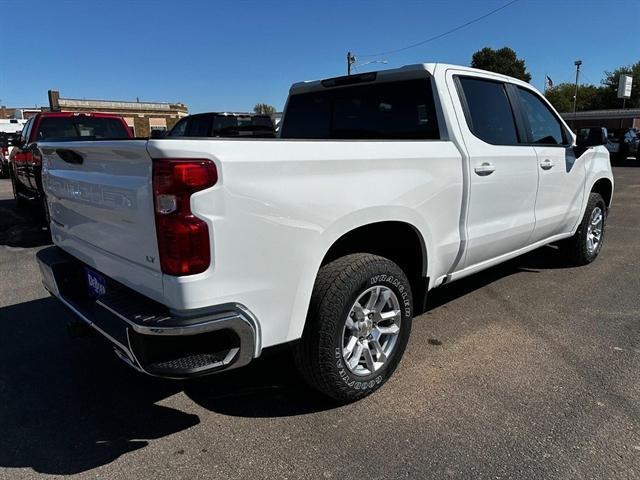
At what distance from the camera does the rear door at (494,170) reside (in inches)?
140

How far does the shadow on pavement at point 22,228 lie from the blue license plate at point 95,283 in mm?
4819

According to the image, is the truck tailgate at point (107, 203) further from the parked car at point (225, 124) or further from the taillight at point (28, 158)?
the parked car at point (225, 124)

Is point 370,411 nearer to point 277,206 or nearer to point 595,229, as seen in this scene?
point 277,206

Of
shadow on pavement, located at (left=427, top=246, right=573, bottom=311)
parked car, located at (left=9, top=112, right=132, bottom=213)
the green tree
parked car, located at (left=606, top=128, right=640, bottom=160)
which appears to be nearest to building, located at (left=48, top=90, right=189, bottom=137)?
parked car, located at (left=606, top=128, right=640, bottom=160)

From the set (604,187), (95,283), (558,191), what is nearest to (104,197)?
(95,283)

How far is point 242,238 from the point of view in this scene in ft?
7.24

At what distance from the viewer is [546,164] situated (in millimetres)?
4324

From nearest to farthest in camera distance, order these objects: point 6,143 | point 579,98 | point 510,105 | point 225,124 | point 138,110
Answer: point 510,105
point 225,124
point 6,143
point 138,110
point 579,98

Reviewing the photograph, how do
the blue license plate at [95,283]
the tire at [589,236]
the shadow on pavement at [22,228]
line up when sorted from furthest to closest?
1. the shadow on pavement at [22,228]
2. the tire at [589,236]
3. the blue license plate at [95,283]

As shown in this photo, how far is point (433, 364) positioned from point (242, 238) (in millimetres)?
1839

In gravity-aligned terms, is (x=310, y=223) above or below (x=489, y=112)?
below

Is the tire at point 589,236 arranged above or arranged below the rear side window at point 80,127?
below

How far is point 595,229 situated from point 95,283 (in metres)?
5.36

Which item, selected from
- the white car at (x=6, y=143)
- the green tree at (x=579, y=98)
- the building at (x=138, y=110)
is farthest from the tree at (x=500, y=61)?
the white car at (x=6, y=143)
